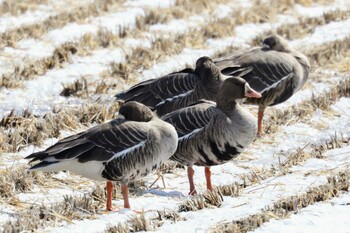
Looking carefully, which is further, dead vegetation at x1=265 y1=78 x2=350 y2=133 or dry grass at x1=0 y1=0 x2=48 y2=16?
dry grass at x1=0 y1=0 x2=48 y2=16

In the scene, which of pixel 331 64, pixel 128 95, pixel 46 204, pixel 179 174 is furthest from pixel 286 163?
pixel 331 64

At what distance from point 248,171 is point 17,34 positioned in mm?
6112

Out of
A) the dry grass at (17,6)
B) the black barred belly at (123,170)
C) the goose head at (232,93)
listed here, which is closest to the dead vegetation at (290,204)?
the black barred belly at (123,170)

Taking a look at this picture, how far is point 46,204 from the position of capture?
800 centimetres

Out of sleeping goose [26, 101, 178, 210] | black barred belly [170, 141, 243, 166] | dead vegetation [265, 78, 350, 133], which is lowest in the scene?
dead vegetation [265, 78, 350, 133]

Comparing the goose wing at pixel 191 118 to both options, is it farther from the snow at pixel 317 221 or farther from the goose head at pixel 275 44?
the goose head at pixel 275 44

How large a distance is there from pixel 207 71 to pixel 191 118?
53.7 inches

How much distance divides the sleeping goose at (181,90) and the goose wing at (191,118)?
3.37 feet

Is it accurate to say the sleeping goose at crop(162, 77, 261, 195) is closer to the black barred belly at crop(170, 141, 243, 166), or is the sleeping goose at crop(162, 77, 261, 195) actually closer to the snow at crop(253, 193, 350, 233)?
the black barred belly at crop(170, 141, 243, 166)

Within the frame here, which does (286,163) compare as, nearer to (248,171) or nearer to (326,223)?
(248,171)

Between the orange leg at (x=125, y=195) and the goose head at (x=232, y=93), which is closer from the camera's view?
the orange leg at (x=125, y=195)

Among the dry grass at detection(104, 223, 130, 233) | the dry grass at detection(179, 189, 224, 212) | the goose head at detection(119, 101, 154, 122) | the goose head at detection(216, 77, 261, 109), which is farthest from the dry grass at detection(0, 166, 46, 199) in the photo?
the goose head at detection(216, 77, 261, 109)

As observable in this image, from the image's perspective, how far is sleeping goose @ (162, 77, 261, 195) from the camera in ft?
28.3

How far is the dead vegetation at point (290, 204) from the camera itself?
7270mm
